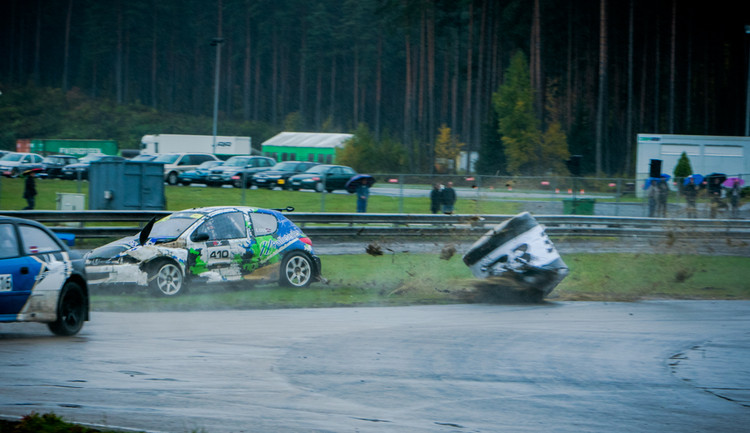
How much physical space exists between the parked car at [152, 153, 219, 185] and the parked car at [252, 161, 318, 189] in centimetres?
410

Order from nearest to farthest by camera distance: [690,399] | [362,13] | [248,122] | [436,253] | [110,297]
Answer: [690,399] < [110,297] < [436,253] < [362,13] < [248,122]

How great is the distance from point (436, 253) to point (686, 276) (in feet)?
21.8

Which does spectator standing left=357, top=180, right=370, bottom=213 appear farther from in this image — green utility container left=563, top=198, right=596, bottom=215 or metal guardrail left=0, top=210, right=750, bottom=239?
green utility container left=563, top=198, right=596, bottom=215

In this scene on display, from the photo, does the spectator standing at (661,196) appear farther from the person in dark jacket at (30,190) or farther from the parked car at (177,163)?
the parked car at (177,163)

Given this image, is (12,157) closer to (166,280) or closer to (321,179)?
(321,179)

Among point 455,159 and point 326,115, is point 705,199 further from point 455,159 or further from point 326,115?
point 326,115

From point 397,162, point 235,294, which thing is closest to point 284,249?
point 235,294

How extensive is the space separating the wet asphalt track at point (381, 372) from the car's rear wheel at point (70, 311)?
0.15 m

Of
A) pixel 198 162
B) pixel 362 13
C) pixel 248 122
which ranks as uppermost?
pixel 362 13

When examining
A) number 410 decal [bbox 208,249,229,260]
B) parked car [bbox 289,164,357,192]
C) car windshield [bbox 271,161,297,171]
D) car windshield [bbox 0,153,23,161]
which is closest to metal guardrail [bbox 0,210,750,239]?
number 410 decal [bbox 208,249,229,260]

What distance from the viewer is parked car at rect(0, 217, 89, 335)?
9188mm

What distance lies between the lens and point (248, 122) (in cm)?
10012

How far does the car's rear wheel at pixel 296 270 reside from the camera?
15.0 metres

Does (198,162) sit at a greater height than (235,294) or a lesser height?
greater
